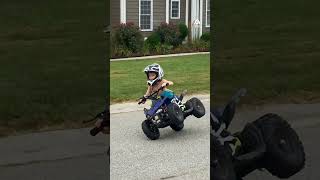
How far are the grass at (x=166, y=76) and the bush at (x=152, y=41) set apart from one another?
0.08m

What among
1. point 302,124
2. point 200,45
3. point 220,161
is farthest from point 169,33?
point 302,124

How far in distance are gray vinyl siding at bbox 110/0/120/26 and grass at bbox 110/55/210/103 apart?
0.64ft

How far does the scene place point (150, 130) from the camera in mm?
2463

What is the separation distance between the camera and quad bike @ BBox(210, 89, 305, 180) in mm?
2557

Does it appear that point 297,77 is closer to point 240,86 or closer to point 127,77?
point 240,86

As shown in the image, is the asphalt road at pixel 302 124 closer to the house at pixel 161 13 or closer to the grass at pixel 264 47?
the grass at pixel 264 47

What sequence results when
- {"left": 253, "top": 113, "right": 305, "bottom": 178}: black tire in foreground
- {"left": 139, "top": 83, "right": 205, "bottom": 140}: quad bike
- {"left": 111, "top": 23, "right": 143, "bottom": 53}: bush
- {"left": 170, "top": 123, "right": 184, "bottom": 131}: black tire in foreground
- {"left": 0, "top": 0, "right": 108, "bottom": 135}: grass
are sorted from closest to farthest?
{"left": 0, "top": 0, "right": 108, "bottom": 135}: grass < {"left": 111, "top": 23, "right": 143, "bottom": 53}: bush < {"left": 139, "top": 83, "right": 205, "bottom": 140}: quad bike < {"left": 170, "top": 123, "right": 184, "bottom": 131}: black tire in foreground < {"left": 253, "top": 113, "right": 305, "bottom": 178}: black tire in foreground

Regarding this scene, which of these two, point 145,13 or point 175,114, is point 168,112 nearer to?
point 175,114

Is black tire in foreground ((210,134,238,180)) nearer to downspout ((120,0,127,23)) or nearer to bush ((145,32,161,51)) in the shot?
bush ((145,32,161,51))

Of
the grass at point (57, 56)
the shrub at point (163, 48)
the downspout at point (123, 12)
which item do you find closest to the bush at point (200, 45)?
the shrub at point (163, 48)

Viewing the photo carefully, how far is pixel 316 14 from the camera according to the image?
3.35 meters

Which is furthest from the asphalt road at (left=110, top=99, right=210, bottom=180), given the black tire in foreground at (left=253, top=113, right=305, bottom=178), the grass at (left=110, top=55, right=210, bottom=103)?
the black tire in foreground at (left=253, top=113, right=305, bottom=178)

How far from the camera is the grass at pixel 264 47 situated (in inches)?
100

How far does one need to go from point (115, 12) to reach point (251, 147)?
40.2 inches
